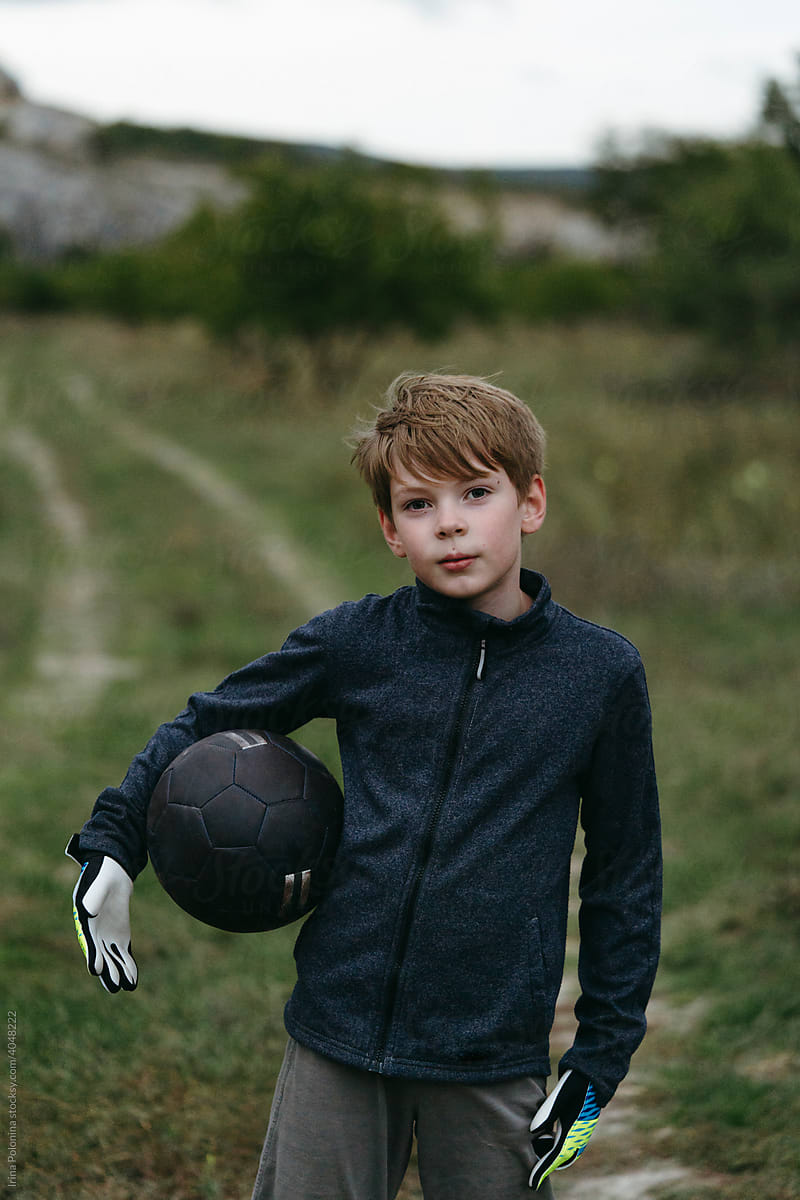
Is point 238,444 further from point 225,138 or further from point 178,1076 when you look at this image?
point 225,138

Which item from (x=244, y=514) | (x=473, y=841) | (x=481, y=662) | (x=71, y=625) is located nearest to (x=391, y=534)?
(x=481, y=662)

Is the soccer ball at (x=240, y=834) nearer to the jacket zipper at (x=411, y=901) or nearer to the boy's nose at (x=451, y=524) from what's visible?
the jacket zipper at (x=411, y=901)

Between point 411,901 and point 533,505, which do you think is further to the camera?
point 533,505

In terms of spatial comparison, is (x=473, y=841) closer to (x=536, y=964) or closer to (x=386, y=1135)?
(x=536, y=964)

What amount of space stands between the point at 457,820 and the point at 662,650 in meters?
7.98

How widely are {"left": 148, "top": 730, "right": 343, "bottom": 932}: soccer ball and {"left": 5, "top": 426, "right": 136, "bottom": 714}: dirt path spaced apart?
6.59 m

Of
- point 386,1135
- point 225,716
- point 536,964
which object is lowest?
point 386,1135

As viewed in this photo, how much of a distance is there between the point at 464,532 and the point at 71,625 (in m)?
9.72

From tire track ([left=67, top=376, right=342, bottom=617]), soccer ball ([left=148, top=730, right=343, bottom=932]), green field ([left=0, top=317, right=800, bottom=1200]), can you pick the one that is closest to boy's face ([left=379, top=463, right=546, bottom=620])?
soccer ball ([left=148, top=730, right=343, bottom=932])

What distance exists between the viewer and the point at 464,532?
2.31 metres

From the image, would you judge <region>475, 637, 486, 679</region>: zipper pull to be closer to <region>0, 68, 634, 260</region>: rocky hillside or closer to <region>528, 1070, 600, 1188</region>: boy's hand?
<region>528, 1070, 600, 1188</region>: boy's hand

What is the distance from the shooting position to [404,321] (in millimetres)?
28312

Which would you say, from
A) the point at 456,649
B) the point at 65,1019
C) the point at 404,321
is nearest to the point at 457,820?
the point at 456,649

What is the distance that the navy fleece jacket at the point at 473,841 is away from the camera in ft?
7.38
